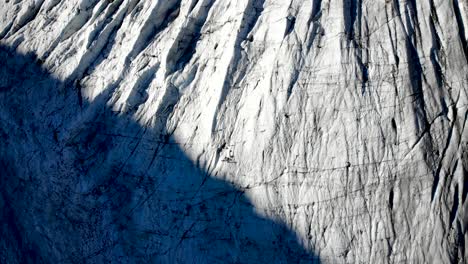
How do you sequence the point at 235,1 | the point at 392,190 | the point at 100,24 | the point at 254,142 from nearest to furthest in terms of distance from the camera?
the point at 392,190 < the point at 254,142 < the point at 235,1 < the point at 100,24

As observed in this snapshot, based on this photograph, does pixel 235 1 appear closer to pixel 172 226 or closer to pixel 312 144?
pixel 312 144

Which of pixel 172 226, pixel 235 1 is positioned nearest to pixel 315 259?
pixel 172 226

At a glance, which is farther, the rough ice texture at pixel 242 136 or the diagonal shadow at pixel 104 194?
the diagonal shadow at pixel 104 194

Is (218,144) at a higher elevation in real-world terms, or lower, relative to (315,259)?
higher

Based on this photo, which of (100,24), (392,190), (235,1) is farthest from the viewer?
(100,24)
